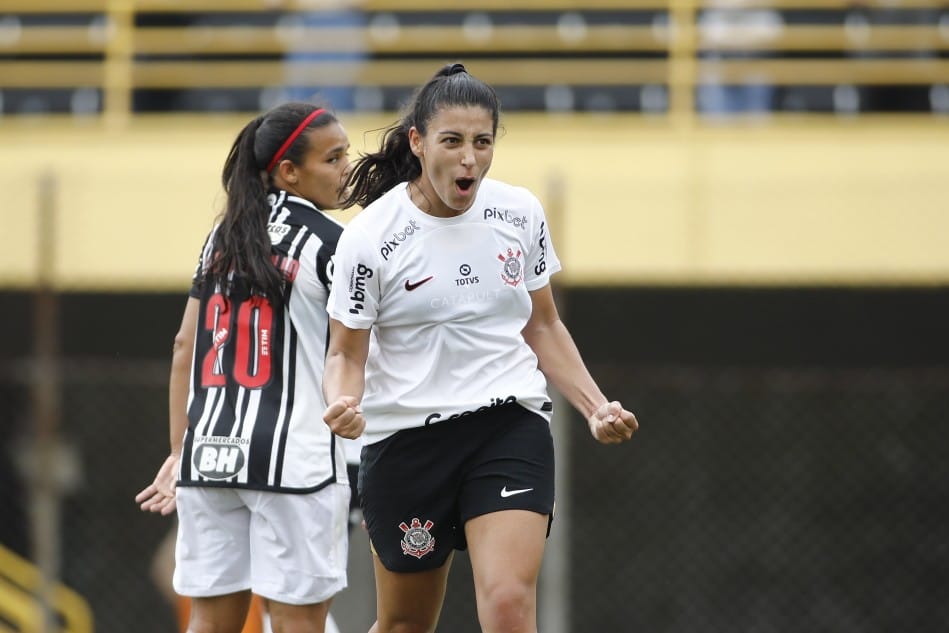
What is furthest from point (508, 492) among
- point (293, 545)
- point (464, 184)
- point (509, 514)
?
point (464, 184)

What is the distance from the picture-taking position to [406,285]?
4.41m

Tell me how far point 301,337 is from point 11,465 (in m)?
6.47

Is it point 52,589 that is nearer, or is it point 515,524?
point 515,524

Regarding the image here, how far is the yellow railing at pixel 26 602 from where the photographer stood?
29.6 ft

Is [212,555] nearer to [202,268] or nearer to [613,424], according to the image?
[202,268]

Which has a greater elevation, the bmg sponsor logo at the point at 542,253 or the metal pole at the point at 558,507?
the bmg sponsor logo at the point at 542,253

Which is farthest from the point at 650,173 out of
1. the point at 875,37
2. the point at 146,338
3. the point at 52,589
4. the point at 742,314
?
the point at 52,589

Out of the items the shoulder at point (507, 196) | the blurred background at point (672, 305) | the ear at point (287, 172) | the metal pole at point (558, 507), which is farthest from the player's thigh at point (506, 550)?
the blurred background at point (672, 305)

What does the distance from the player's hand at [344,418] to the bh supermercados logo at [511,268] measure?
714mm

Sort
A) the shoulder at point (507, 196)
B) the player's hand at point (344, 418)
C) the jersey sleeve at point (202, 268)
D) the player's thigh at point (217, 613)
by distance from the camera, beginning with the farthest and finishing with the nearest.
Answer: the jersey sleeve at point (202, 268)
the player's thigh at point (217, 613)
the shoulder at point (507, 196)
the player's hand at point (344, 418)

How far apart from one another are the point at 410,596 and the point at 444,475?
43 cm

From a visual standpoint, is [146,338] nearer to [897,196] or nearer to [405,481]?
[897,196]

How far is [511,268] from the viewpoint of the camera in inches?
177

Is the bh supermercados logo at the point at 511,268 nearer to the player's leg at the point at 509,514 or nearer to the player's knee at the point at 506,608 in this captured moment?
the player's leg at the point at 509,514
